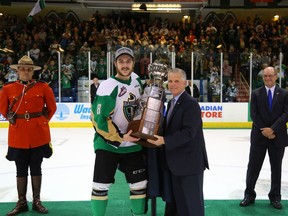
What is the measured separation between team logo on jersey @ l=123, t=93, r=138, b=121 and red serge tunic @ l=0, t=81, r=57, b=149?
49.7 inches

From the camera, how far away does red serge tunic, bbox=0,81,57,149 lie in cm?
395

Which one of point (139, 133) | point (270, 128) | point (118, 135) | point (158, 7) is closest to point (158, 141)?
point (139, 133)

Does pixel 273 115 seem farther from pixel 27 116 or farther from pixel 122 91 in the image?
pixel 27 116

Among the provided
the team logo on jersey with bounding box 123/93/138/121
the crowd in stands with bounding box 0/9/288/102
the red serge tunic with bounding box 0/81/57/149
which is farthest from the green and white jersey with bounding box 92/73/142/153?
the crowd in stands with bounding box 0/9/288/102

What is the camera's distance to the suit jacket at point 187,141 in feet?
9.59

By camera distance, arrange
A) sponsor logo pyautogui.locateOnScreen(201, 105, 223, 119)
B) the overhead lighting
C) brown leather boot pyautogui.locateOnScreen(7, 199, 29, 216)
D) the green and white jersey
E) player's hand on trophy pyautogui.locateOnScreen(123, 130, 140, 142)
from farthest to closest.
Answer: the overhead lighting → sponsor logo pyautogui.locateOnScreen(201, 105, 223, 119) → brown leather boot pyautogui.locateOnScreen(7, 199, 29, 216) → the green and white jersey → player's hand on trophy pyautogui.locateOnScreen(123, 130, 140, 142)

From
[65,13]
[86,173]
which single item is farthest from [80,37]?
[86,173]

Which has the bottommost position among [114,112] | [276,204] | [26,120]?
[276,204]

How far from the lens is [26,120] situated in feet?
13.1

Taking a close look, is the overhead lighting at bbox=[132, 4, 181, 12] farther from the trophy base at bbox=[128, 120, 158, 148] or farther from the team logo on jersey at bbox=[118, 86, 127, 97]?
the trophy base at bbox=[128, 120, 158, 148]

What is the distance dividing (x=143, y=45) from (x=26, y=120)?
7.87 metres

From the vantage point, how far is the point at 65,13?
64.3 feet

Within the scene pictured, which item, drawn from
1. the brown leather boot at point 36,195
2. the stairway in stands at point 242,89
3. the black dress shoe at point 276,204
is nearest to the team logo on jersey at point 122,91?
the brown leather boot at point 36,195

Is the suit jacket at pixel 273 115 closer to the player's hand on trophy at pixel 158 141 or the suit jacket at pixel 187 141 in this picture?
the suit jacket at pixel 187 141
